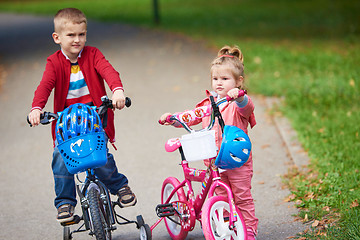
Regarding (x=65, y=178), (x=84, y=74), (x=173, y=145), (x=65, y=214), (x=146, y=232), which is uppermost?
(x=84, y=74)

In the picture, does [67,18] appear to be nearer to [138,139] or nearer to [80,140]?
[80,140]

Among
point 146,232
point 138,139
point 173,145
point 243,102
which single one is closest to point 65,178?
point 146,232

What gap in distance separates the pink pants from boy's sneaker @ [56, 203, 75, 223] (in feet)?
3.75

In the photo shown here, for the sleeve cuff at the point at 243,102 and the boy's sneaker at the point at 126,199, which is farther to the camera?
the boy's sneaker at the point at 126,199

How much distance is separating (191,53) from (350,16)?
765 cm

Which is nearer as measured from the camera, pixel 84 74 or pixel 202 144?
pixel 202 144

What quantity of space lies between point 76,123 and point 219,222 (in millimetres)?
1214

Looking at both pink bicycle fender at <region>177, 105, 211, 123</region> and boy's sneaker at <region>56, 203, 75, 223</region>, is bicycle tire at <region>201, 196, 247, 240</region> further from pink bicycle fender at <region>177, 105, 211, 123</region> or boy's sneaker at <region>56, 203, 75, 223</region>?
boy's sneaker at <region>56, 203, 75, 223</region>

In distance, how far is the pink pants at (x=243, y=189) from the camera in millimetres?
3953

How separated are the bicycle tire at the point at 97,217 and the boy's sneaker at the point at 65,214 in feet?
1.07

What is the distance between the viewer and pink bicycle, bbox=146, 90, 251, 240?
357 cm

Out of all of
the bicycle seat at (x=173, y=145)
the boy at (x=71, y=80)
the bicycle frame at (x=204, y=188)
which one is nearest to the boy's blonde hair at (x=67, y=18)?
the boy at (x=71, y=80)

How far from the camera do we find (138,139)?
290 inches

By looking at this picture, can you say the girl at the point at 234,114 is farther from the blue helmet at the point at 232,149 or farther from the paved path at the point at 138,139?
the paved path at the point at 138,139
